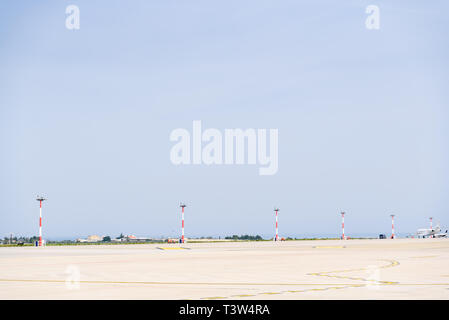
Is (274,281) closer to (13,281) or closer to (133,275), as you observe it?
(133,275)

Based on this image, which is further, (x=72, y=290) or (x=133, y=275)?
(x=133, y=275)
